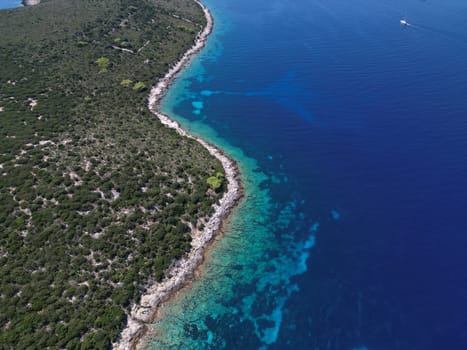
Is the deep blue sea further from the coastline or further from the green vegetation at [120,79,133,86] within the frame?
the green vegetation at [120,79,133,86]

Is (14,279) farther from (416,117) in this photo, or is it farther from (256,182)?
(416,117)

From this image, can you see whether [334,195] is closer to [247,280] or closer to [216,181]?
[216,181]

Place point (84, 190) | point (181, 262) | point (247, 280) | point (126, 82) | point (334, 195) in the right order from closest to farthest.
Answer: point (247, 280) → point (181, 262) → point (84, 190) → point (334, 195) → point (126, 82)

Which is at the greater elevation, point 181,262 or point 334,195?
point 334,195

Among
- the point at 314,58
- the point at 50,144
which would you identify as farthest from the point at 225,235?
the point at 314,58

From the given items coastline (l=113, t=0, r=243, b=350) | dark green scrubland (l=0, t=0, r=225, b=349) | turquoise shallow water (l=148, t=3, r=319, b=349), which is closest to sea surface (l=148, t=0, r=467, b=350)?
turquoise shallow water (l=148, t=3, r=319, b=349)

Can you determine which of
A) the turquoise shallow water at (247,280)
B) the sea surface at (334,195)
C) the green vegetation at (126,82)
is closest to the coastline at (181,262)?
the turquoise shallow water at (247,280)

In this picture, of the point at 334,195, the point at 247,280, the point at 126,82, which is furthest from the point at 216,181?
the point at 126,82
